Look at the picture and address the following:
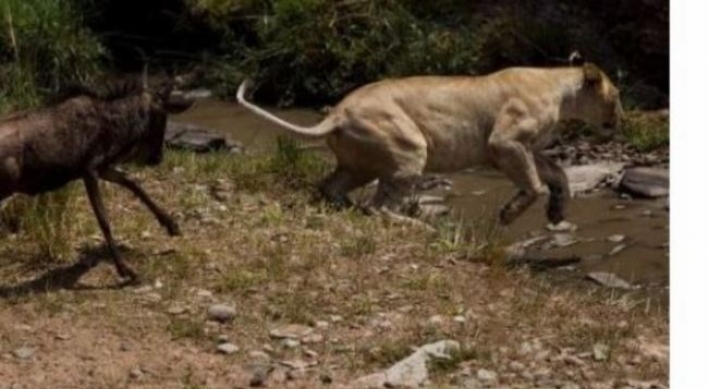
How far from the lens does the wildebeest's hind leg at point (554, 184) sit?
9.88 meters

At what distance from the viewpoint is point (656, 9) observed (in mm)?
14445

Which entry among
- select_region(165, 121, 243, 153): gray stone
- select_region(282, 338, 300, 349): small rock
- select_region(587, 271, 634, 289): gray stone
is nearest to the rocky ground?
select_region(282, 338, 300, 349): small rock

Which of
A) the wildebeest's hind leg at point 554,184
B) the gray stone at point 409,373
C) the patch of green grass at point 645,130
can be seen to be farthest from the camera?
the patch of green grass at point 645,130

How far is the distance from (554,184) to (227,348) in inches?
148

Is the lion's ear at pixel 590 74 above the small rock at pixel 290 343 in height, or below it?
above

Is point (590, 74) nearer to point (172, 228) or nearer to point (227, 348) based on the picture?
point (172, 228)

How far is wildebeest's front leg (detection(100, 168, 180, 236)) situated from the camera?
25.6ft

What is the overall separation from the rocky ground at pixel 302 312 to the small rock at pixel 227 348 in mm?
18

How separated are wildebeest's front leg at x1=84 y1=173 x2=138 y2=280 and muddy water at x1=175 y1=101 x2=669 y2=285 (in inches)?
107

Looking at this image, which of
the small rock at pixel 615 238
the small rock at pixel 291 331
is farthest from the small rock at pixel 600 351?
the small rock at pixel 615 238

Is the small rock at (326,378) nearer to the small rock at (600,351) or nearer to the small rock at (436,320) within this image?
the small rock at (436,320)

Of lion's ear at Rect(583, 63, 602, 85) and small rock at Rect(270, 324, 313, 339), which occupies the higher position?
lion's ear at Rect(583, 63, 602, 85)

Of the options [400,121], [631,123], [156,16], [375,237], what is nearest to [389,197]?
[400,121]

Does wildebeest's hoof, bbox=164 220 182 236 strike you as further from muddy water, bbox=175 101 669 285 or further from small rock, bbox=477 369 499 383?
small rock, bbox=477 369 499 383
